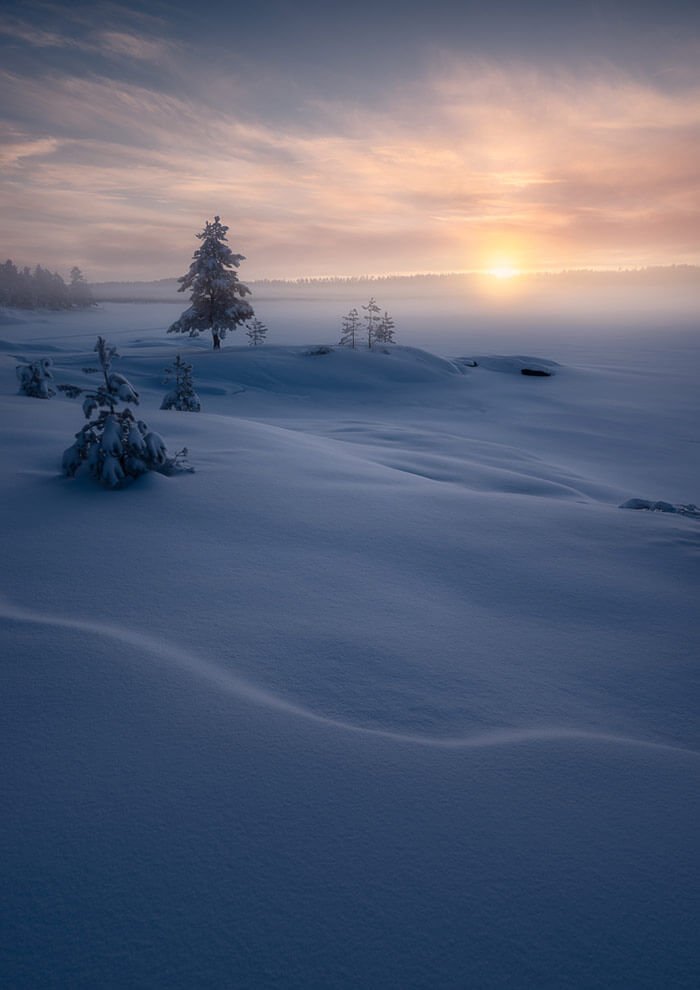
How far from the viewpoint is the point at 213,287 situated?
3519cm

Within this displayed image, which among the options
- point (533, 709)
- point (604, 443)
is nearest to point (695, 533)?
point (533, 709)

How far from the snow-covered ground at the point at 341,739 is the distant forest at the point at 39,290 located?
116384 millimetres

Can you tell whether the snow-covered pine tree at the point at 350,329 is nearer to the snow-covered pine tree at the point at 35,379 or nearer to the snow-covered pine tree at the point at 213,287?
the snow-covered pine tree at the point at 213,287

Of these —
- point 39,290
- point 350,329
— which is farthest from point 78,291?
point 350,329

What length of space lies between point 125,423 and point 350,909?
642 centimetres

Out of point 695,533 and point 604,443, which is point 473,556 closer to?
point 695,533

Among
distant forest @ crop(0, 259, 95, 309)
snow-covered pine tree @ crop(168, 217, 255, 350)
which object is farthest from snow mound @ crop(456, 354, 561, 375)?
distant forest @ crop(0, 259, 95, 309)

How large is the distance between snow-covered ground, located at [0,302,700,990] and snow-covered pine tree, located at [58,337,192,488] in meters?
0.35

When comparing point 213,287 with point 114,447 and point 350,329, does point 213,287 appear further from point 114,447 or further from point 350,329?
point 114,447

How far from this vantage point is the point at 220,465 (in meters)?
7.83

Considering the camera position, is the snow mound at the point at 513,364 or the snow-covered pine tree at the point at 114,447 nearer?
the snow-covered pine tree at the point at 114,447

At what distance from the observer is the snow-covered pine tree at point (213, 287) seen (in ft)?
115

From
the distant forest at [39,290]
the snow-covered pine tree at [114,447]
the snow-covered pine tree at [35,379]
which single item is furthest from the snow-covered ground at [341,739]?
the distant forest at [39,290]

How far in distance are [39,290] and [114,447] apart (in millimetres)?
128100
